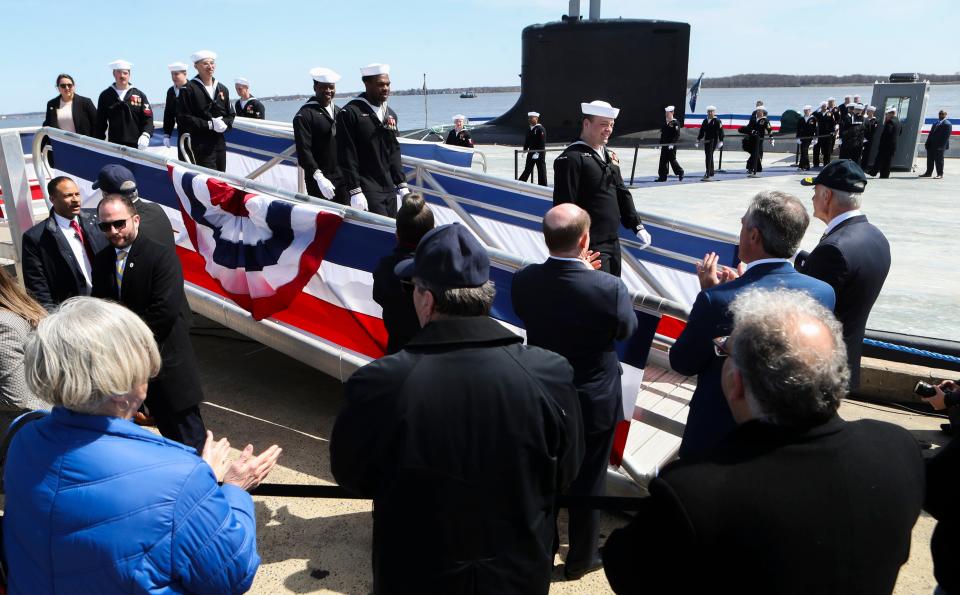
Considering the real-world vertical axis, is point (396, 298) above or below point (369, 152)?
below

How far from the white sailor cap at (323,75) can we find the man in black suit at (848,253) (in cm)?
406

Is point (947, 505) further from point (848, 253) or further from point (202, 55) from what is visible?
point (202, 55)

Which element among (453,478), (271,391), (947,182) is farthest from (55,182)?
(947,182)

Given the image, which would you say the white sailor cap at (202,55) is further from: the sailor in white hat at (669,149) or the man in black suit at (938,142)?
the man in black suit at (938,142)

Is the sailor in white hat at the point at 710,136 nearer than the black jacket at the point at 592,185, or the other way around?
the black jacket at the point at 592,185

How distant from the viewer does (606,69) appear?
18891 mm

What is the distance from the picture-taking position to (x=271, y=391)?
206 inches

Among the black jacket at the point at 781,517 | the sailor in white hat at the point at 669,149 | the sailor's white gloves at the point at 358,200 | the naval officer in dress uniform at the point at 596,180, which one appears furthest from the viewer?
the sailor in white hat at the point at 669,149

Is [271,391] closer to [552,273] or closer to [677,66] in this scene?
[552,273]

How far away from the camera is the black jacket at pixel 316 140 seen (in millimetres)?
5945

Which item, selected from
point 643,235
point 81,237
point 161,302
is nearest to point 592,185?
point 643,235

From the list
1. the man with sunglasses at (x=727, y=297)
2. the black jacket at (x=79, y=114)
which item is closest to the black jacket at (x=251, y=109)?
the black jacket at (x=79, y=114)

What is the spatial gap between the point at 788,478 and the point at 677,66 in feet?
63.2

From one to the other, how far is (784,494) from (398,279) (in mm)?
2149
